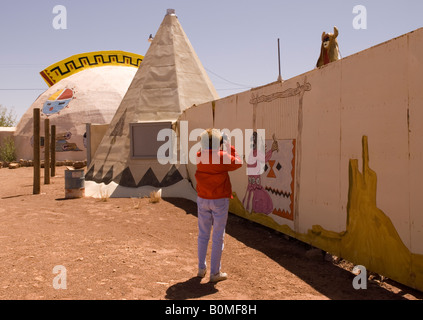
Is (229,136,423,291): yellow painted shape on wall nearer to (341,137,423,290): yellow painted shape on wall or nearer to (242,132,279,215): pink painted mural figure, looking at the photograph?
(341,137,423,290): yellow painted shape on wall

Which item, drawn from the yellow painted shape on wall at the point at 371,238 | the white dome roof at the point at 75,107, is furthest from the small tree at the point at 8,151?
the yellow painted shape on wall at the point at 371,238

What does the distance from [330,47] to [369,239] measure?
4.52m

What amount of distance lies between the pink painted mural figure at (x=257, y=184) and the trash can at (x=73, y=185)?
5.17 metres

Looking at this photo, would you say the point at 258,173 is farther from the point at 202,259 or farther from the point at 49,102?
the point at 49,102

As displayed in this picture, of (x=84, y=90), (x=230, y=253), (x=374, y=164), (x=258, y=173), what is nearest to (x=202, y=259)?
(x=230, y=253)

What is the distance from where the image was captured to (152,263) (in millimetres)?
4703

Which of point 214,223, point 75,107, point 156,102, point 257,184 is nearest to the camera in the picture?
point 214,223

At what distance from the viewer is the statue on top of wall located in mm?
7336

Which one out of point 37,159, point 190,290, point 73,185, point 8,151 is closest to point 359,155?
point 190,290

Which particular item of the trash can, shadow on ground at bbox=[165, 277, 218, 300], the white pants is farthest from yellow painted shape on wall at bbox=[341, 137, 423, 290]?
the trash can

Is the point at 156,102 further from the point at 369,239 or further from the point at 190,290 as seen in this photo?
the point at 369,239

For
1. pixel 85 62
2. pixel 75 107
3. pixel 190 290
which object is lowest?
pixel 190 290

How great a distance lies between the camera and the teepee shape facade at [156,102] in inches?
454

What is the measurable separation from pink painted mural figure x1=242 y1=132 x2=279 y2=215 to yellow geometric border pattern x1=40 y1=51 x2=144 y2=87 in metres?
24.1
